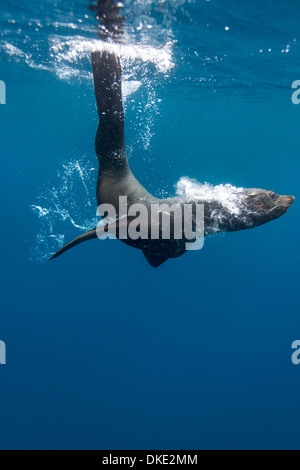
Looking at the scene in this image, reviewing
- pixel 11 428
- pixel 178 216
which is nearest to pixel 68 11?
pixel 178 216

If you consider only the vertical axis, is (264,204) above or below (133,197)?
below

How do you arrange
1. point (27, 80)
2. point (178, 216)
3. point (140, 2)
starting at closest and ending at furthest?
point (178, 216), point (140, 2), point (27, 80)

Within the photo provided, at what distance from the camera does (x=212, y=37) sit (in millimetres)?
10320

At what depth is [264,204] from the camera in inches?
186

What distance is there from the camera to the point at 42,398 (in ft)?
72.6

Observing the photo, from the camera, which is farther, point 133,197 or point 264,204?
point 133,197

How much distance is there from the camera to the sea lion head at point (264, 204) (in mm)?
4691

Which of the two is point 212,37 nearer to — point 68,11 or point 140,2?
point 140,2

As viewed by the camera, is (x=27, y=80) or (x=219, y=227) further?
(x=27, y=80)

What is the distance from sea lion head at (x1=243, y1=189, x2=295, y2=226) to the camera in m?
4.69

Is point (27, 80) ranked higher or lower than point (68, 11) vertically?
higher
